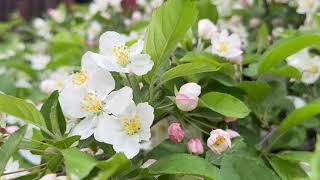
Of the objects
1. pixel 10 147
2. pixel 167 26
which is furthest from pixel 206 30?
pixel 10 147

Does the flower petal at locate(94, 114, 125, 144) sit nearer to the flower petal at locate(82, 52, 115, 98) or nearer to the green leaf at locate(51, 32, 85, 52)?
the flower petal at locate(82, 52, 115, 98)

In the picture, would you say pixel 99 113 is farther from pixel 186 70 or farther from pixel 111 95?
pixel 186 70

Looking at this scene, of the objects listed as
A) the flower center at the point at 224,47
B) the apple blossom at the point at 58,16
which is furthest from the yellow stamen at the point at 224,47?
the apple blossom at the point at 58,16

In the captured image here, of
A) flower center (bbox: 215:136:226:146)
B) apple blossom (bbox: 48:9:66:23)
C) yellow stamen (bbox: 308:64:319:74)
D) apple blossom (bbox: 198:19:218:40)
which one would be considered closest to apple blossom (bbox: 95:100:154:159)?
flower center (bbox: 215:136:226:146)

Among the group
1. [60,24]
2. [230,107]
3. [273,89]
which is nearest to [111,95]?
[230,107]

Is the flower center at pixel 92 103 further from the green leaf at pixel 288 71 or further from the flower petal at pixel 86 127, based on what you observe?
the green leaf at pixel 288 71
